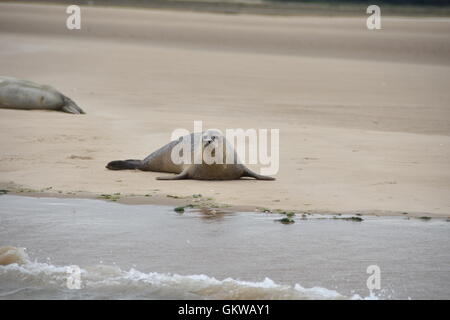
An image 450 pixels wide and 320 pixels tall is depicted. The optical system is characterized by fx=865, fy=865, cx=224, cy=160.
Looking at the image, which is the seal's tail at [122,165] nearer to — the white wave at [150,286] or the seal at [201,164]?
the seal at [201,164]

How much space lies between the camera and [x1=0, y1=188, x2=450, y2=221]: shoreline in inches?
276

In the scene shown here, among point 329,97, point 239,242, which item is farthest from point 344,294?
point 329,97

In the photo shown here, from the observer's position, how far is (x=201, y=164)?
332 inches

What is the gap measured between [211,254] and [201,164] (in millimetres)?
2679

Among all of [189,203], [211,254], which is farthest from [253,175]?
[211,254]

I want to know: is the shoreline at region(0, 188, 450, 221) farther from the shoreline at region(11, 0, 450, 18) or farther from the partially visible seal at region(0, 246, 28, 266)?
the shoreline at region(11, 0, 450, 18)

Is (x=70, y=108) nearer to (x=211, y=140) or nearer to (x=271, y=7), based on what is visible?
(x=211, y=140)

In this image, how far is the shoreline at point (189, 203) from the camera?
7020mm

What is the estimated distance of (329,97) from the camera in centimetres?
1581

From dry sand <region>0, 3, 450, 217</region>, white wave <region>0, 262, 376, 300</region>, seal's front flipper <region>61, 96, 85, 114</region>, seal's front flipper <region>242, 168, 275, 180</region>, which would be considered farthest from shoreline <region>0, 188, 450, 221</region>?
seal's front flipper <region>61, 96, 85, 114</region>

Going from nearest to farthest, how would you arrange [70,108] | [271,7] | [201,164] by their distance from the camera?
[201,164] < [70,108] < [271,7]

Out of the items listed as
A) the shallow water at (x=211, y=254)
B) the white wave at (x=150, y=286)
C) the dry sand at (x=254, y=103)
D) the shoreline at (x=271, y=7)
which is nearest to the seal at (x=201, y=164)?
the dry sand at (x=254, y=103)

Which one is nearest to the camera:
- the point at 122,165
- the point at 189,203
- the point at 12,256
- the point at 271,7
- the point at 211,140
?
the point at 12,256

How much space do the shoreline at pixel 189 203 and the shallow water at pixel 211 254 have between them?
0.52 feet
